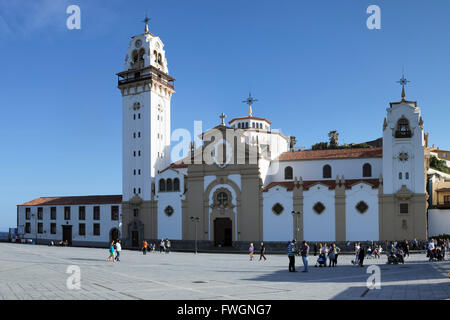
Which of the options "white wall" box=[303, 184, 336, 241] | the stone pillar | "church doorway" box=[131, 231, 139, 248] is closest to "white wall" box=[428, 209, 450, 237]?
"white wall" box=[303, 184, 336, 241]

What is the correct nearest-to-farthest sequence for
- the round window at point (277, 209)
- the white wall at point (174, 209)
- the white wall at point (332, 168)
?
the round window at point (277, 209) < the white wall at point (332, 168) < the white wall at point (174, 209)

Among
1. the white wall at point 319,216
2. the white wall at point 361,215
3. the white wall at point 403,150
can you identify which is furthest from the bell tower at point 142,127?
the white wall at point 403,150

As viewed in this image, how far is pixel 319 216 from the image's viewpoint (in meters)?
51.4

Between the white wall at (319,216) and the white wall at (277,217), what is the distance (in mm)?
1731

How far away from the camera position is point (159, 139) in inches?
2403

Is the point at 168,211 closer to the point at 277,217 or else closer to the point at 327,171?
the point at 277,217

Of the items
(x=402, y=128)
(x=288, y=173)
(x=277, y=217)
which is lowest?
(x=277, y=217)

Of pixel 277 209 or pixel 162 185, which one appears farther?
pixel 162 185

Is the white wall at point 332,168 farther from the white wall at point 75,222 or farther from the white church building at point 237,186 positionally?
the white wall at point 75,222

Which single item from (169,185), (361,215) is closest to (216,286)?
(361,215)

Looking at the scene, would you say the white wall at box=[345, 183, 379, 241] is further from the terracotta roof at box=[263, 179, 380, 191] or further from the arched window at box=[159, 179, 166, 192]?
the arched window at box=[159, 179, 166, 192]

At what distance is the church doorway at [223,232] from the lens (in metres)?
55.6

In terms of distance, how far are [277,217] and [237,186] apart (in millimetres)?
6233
